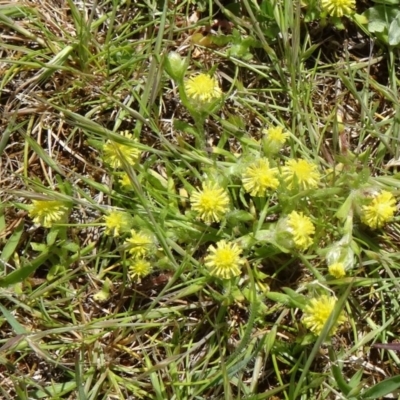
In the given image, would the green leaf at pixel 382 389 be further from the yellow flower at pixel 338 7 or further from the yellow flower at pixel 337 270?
the yellow flower at pixel 338 7

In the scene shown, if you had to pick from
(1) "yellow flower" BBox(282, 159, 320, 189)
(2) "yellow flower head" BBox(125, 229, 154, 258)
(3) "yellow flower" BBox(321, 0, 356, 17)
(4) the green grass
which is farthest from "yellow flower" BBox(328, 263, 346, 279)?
(3) "yellow flower" BBox(321, 0, 356, 17)

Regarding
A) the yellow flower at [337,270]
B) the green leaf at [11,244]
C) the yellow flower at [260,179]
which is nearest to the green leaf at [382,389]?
the yellow flower at [337,270]

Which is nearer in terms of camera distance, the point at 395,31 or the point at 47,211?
the point at 47,211

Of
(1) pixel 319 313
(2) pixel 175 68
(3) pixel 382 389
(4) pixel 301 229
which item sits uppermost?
(2) pixel 175 68

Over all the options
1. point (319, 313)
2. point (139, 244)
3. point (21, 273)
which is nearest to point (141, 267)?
point (139, 244)

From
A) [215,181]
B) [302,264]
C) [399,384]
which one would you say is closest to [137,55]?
[215,181]

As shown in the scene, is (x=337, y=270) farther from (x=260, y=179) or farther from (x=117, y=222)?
(x=117, y=222)

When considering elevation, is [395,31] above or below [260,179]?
above
